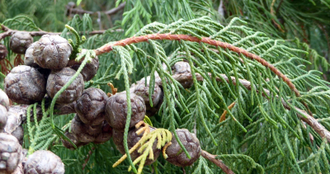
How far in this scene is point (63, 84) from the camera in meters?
0.83

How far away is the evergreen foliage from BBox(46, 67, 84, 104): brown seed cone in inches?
2.2

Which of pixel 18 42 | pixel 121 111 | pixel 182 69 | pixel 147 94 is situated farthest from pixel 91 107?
pixel 18 42

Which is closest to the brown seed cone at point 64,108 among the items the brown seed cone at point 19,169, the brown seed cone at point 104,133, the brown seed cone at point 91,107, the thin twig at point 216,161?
the brown seed cone at point 91,107

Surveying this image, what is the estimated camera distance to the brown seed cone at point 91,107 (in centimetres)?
92

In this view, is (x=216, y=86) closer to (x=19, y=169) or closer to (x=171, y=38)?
(x=171, y=38)

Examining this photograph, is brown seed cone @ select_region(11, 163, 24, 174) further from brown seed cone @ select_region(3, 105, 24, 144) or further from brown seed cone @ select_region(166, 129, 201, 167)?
brown seed cone @ select_region(166, 129, 201, 167)

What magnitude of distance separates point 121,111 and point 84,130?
0.19 m

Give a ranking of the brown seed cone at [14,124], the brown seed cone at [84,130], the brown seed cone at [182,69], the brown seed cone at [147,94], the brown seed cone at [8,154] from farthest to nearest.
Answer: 1. the brown seed cone at [182,69]
2. the brown seed cone at [147,94]
3. the brown seed cone at [84,130]
4. the brown seed cone at [14,124]
5. the brown seed cone at [8,154]

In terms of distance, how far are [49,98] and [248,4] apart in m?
1.75

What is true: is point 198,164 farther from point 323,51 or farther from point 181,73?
point 323,51

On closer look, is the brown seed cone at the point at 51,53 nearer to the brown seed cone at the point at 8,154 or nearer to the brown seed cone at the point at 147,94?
the brown seed cone at the point at 8,154

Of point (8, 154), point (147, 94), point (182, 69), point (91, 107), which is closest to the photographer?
point (8, 154)

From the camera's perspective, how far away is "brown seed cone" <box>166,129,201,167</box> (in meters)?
0.99

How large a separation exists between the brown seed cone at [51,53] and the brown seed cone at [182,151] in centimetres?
42
